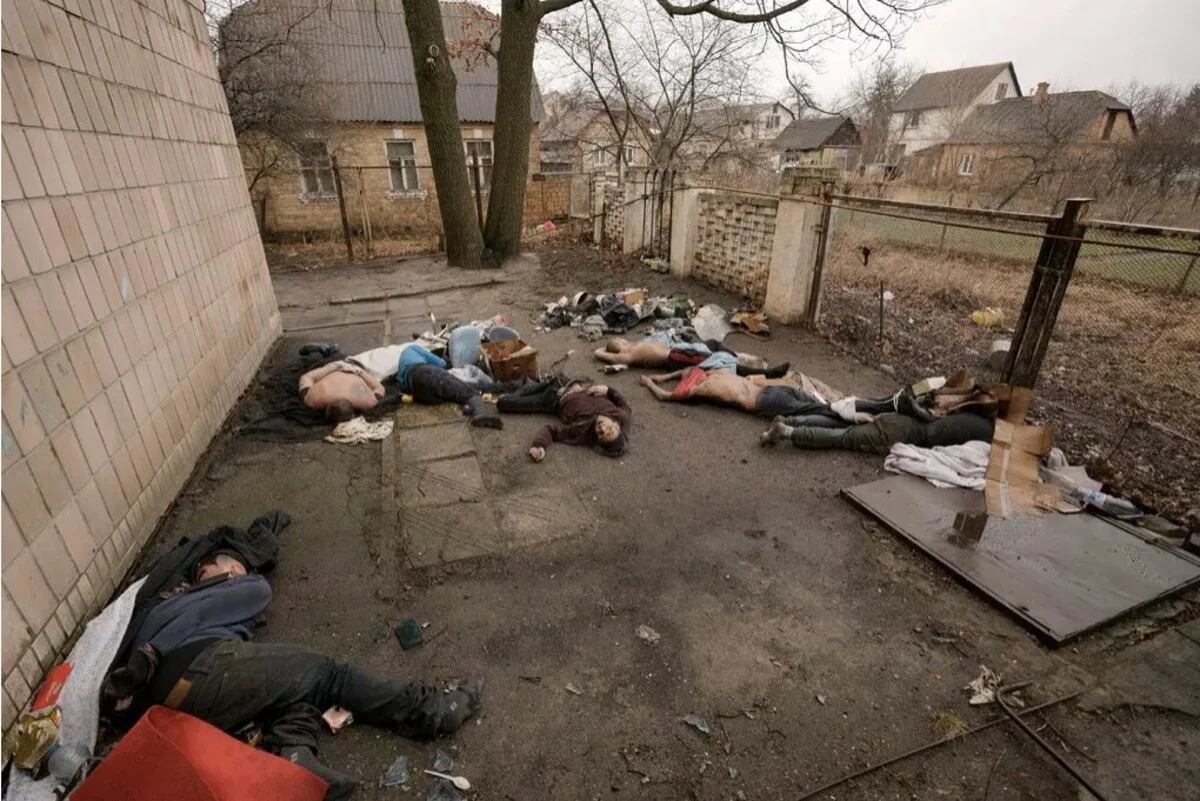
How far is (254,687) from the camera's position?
2180 millimetres

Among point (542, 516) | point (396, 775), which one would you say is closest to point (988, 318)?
point (542, 516)

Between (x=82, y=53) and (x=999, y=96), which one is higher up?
(x=999, y=96)

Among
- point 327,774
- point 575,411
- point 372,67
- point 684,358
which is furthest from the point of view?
point 372,67

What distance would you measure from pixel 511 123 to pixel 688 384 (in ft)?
25.6

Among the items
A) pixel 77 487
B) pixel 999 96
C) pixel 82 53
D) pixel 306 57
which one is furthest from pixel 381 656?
pixel 999 96

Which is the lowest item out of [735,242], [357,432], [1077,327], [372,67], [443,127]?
[1077,327]

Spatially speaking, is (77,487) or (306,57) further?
(306,57)

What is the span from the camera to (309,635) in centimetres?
270

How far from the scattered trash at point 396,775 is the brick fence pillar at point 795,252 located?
21.0 feet

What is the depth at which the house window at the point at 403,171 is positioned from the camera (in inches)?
660

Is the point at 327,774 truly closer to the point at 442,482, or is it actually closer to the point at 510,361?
the point at 442,482

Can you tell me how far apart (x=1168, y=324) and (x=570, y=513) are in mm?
9167

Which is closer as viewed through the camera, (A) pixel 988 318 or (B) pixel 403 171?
(A) pixel 988 318

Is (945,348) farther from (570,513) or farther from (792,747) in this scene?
(792,747)
